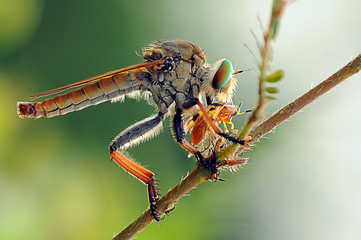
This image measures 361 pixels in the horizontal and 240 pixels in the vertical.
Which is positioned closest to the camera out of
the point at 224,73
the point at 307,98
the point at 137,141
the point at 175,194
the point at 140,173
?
the point at 307,98

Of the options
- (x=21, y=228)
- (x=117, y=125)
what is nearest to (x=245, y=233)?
(x=117, y=125)

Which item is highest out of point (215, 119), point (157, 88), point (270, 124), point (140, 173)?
point (270, 124)

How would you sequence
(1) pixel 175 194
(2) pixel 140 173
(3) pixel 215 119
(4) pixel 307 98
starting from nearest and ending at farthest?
(4) pixel 307 98
(1) pixel 175 194
(3) pixel 215 119
(2) pixel 140 173

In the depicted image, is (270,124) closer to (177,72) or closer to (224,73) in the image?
(224,73)

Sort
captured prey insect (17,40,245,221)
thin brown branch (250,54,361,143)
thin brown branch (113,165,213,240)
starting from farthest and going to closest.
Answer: captured prey insect (17,40,245,221), thin brown branch (113,165,213,240), thin brown branch (250,54,361,143)

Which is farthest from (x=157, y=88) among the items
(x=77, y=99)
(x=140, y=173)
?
(x=140, y=173)

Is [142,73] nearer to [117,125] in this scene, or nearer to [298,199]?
[117,125]

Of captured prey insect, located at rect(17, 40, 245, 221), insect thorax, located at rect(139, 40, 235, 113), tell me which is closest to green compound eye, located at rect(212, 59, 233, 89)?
captured prey insect, located at rect(17, 40, 245, 221)

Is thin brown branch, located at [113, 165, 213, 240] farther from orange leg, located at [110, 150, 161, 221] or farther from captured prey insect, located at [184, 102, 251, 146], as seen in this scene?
orange leg, located at [110, 150, 161, 221]
